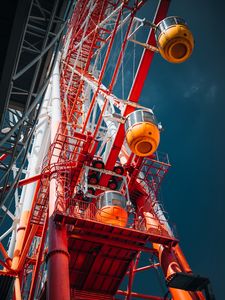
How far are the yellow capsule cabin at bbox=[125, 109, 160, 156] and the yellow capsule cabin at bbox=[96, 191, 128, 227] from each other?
6.10 feet

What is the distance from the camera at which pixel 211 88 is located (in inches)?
1810

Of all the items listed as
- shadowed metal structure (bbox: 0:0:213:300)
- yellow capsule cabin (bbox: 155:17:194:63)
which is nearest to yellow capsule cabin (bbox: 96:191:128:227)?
shadowed metal structure (bbox: 0:0:213:300)

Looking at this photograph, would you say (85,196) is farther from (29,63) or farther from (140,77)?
(29,63)

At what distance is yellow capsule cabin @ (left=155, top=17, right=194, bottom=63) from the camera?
13.0 m

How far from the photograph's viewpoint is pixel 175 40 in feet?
43.0

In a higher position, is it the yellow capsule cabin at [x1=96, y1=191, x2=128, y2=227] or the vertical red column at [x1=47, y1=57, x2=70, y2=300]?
the yellow capsule cabin at [x1=96, y1=191, x2=128, y2=227]

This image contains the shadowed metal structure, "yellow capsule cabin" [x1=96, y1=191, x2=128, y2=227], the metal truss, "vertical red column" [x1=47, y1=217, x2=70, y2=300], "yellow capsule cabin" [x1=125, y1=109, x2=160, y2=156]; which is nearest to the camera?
the metal truss

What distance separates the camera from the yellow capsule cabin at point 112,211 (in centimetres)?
1232

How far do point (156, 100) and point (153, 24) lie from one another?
1320 inches

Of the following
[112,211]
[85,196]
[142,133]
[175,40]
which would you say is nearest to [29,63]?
[142,133]

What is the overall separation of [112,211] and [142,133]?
2.79 metres

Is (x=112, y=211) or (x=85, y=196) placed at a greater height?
(x=85, y=196)

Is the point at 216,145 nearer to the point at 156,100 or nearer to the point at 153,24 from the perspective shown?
the point at 156,100

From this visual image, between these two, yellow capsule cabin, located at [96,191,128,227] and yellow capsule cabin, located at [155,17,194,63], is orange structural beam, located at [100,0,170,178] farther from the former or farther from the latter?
yellow capsule cabin, located at [96,191,128,227]
